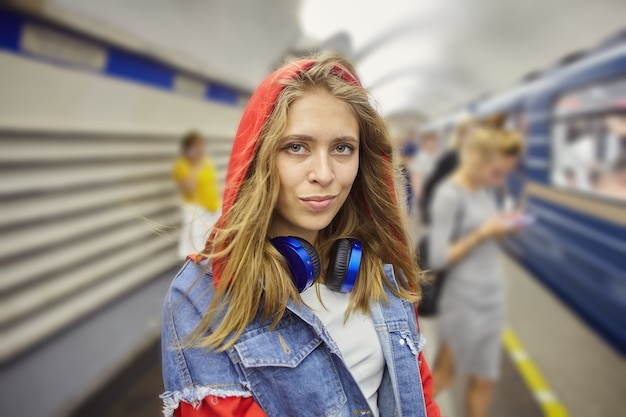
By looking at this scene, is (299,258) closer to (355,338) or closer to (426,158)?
(355,338)

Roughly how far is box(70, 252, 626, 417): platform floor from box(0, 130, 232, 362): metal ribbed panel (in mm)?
744

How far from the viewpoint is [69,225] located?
319 cm

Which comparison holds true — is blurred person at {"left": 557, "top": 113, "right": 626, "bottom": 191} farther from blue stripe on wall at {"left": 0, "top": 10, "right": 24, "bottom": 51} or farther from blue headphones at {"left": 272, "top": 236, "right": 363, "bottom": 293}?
blue stripe on wall at {"left": 0, "top": 10, "right": 24, "bottom": 51}

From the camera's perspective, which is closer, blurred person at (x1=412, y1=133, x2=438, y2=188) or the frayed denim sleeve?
the frayed denim sleeve

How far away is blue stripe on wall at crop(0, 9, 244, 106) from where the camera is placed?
240cm

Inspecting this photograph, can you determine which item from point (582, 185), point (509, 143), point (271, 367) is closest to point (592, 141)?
point (582, 185)

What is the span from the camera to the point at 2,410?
249cm

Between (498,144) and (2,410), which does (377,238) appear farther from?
(2,410)

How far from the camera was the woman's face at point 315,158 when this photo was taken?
0.98 metres

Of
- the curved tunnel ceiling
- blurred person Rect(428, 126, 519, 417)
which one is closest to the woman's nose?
blurred person Rect(428, 126, 519, 417)

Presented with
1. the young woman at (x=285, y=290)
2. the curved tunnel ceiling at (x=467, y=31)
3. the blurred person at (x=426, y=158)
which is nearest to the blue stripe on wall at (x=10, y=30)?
the young woman at (x=285, y=290)

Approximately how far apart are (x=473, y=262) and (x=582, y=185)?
11.0 feet

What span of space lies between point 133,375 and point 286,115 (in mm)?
3545

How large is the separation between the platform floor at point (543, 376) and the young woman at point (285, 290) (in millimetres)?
Result: 2433
